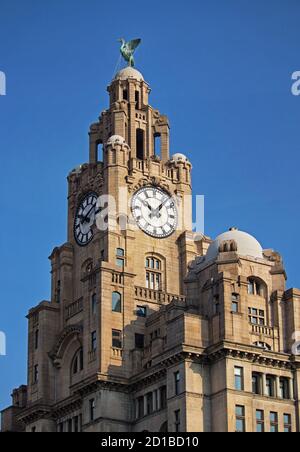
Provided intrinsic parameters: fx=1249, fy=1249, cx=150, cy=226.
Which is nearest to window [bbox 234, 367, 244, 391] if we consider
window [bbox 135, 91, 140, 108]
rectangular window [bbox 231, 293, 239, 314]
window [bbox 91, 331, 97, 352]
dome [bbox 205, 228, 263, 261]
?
rectangular window [bbox 231, 293, 239, 314]

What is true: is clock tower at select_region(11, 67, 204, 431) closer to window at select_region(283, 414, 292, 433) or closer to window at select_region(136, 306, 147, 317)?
window at select_region(136, 306, 147, 317)

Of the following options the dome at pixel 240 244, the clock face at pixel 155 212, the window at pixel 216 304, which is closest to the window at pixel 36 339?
the clock face at pixel 155 212

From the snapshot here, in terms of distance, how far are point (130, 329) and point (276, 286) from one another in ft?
44.9

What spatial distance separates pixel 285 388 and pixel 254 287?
952 centimetres

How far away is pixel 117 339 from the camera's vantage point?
4397 inches

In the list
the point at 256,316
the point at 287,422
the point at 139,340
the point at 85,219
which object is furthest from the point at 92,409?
the point at 85,219

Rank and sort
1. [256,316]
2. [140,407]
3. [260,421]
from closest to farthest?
[260,421] → [256,316] → [140,407]

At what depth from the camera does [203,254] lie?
12244 centimetres

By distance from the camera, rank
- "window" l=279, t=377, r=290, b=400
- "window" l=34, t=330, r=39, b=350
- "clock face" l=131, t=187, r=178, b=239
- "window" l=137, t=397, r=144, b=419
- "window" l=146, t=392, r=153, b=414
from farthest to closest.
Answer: "window" l=34, t=330, r=39, b=350 < "clock face" l=131, t=187, r=178, b=239 < "window" l=137, t=397, r=144, b=419 < "window" l=146, t=392, r=153, b=414 < "window" l=279, t=377, r=290, b=400

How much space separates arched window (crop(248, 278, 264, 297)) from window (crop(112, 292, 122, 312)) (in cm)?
1209

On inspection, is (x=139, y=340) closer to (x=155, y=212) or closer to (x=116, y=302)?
(x=116, y=302)

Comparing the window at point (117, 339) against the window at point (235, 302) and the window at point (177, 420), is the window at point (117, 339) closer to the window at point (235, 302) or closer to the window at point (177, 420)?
the window at point (177, 420)

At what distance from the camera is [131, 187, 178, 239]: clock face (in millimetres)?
119875
